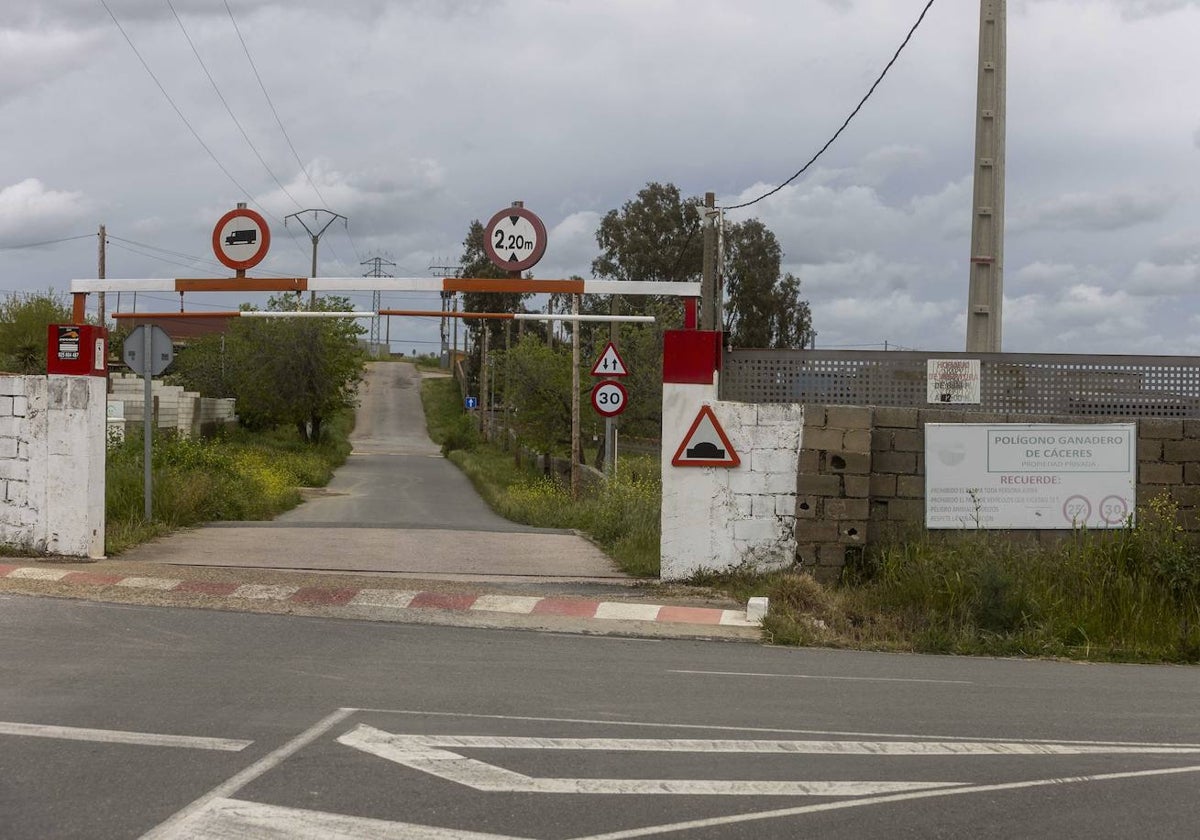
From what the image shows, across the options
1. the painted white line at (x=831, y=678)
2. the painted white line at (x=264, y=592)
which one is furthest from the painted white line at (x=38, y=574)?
the painted white line at (x=831, y=678)

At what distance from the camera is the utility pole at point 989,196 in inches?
547

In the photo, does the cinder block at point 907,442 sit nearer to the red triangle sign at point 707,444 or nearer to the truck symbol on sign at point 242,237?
the red triangle sign at point 707,444

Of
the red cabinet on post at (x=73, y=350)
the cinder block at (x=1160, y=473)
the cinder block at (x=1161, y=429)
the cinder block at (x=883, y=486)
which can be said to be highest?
the red cabinet on post at (x=73, y=350)

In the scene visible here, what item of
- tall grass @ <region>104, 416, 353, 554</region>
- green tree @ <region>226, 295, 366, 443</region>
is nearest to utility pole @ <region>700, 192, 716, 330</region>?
tall grass @ <region>104, 416, 353, 554</region>

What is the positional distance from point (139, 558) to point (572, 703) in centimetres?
854

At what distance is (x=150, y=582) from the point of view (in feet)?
40.2

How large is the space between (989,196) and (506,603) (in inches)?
270

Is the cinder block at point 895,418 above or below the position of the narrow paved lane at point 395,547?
above

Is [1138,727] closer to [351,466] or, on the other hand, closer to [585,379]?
[585,379]

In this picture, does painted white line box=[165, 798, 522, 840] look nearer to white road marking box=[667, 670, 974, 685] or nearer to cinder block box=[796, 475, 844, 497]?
white road marking box=[667, 670, 974, 685]

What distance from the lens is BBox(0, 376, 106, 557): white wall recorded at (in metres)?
13.6

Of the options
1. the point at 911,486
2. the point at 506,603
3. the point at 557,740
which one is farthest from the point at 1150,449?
the point at 557,740

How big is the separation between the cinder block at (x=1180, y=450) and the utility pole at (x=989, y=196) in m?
2.20

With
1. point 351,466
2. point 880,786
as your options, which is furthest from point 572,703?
point 351,466
